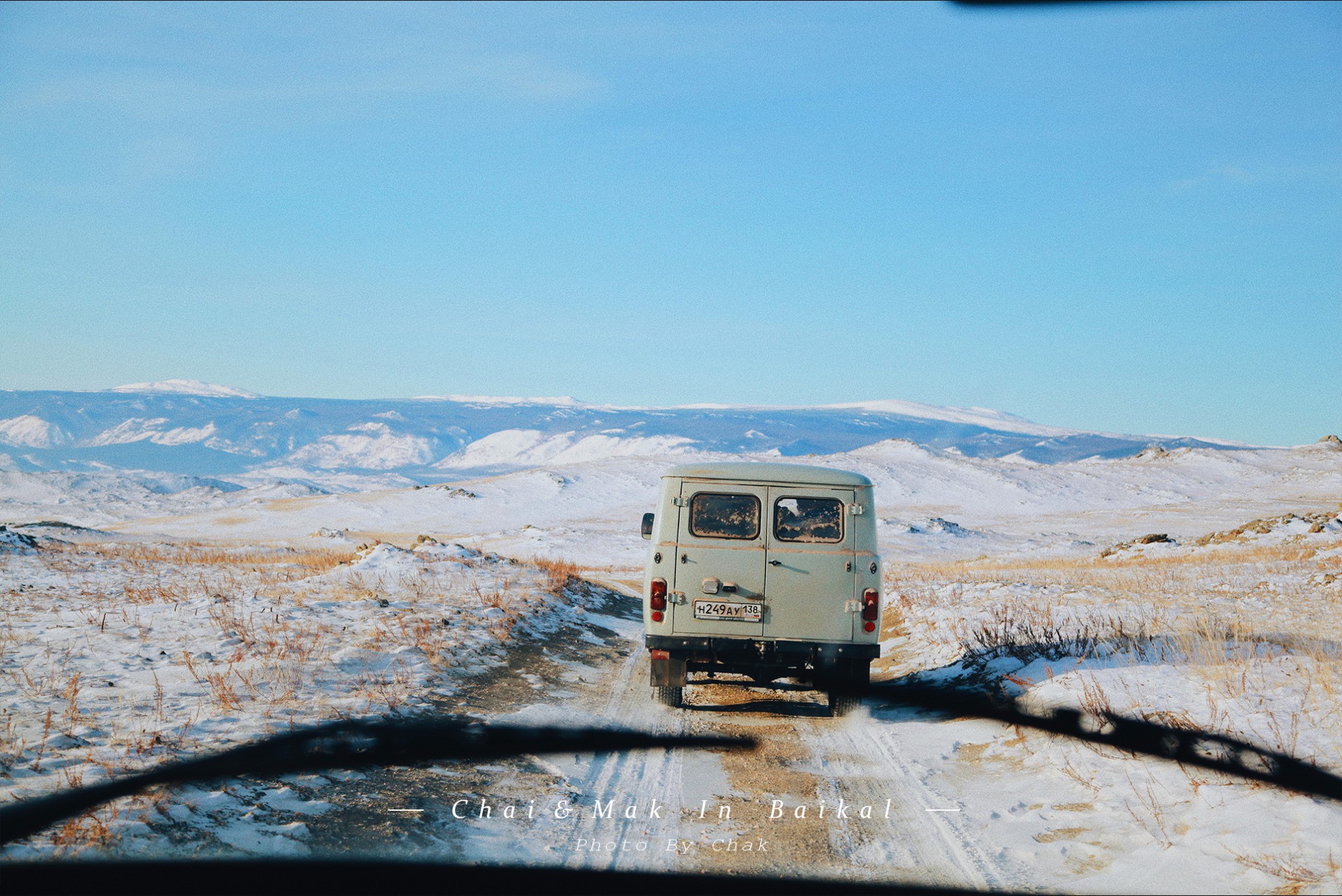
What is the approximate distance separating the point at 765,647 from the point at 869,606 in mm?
1130

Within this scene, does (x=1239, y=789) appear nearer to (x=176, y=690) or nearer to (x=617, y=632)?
(x=176, y=690)

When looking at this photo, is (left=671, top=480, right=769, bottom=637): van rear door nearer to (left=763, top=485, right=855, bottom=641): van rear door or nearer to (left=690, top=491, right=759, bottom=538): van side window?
(left=690, top=491, right=759, bottom=538): van side window

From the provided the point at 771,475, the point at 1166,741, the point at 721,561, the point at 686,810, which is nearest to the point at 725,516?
the point at 721,561

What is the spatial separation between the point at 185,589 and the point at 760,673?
10032mm

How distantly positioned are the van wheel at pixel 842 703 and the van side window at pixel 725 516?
1.86m

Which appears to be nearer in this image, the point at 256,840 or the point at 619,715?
the point at 256,840

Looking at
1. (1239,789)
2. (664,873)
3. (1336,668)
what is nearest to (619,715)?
(664,873)

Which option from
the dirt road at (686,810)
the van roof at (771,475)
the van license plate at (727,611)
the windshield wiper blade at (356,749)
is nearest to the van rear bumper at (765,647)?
the van license plate at (727,611)

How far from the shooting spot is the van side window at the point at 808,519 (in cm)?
855

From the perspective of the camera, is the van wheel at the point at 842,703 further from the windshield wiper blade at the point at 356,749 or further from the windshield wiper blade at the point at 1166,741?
the windshield wiper blade at the point at 356,749

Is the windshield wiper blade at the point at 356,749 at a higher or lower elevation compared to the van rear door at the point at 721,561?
lower

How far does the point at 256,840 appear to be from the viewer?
4574 mm

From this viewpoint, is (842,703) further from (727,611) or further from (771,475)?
(771,475)

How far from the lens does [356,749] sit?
6402 mm
